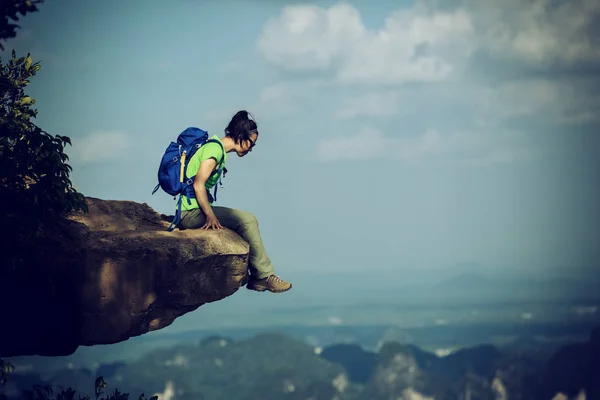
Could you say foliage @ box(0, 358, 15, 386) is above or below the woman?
below

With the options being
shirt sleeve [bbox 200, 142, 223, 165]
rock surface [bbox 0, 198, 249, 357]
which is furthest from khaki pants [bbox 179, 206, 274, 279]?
shirt sleeve [bbox 200, 142, 223, 165]

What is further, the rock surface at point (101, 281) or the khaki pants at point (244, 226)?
the khaki pants at point (244, 226)

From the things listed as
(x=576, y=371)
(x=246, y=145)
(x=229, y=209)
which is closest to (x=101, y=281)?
(x=229, y=209)

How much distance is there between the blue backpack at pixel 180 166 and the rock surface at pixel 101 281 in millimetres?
599

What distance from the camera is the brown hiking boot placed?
13.0m

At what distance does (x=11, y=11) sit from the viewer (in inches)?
480

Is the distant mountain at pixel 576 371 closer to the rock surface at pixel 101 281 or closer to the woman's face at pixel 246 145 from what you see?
the rock surface at pixel 101 281

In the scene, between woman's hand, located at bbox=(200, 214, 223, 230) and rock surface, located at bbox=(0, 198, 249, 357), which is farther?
woman's hand, located at bbox=(200, 214, 223, 230)

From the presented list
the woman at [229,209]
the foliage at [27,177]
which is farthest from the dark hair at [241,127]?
the foliage at [27,177]

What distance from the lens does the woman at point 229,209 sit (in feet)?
41.1

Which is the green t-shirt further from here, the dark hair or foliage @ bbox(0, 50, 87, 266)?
foliage @ bbox(0, 50, 87, 266)

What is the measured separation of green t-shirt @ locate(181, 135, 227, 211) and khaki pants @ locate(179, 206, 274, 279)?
0.44ft

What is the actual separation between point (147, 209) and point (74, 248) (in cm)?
192

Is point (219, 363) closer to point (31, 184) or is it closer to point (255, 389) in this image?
point (255, 389)
